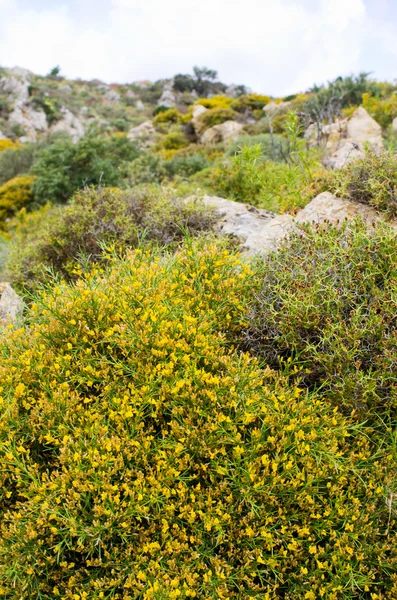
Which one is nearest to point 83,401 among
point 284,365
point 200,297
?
point 200,297

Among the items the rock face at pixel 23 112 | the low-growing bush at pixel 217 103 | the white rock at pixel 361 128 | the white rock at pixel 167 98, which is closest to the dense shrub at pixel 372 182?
the white rock at pixel 361 128

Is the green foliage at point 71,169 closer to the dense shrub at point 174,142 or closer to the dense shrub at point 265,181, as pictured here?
the dense shrub at point 265,181

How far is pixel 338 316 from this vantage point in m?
2.77

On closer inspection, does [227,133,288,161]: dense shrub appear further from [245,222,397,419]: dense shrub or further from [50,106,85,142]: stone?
[50,106,85,142]: stone

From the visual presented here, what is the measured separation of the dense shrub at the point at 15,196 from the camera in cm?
1571

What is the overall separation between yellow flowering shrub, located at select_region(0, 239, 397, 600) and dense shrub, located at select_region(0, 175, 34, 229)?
46.7 ft

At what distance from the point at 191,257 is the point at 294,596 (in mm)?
2122

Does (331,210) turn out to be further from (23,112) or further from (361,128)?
(23,112)

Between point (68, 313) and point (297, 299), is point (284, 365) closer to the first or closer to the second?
point (297, 299)

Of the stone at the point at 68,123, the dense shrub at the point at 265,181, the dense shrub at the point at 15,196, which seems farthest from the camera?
the stone at the point at 68,123

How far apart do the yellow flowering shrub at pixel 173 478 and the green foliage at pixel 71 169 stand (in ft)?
36.4

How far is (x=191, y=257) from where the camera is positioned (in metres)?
3.37

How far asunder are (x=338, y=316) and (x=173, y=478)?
4.34ft

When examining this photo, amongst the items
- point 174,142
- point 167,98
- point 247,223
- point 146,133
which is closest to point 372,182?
point 247,223
